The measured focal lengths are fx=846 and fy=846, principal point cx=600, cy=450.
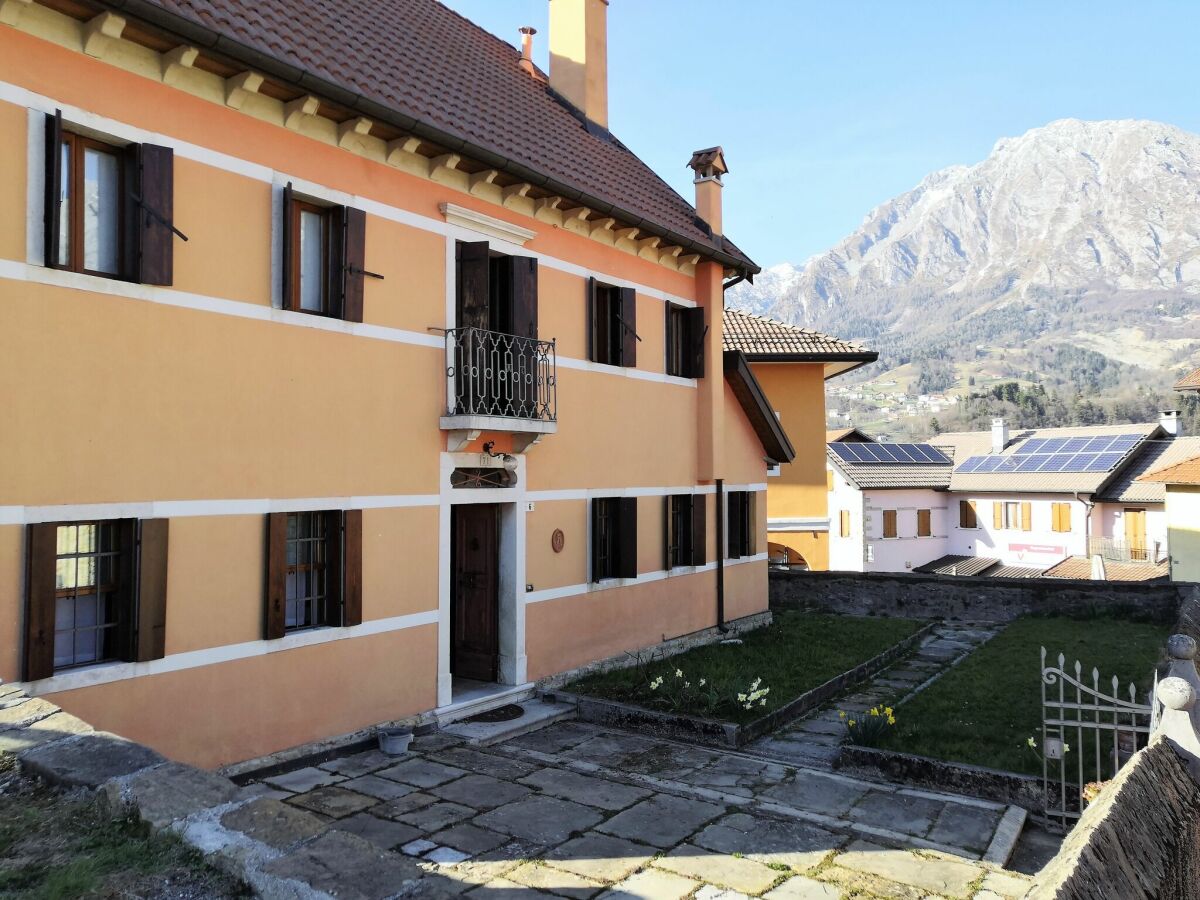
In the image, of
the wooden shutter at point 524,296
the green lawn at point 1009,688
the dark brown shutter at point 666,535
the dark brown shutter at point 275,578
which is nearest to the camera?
the dark brown shutter at point 275,578

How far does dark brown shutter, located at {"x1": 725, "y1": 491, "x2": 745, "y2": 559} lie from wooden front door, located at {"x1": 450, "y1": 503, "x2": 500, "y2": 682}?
6.11 metres

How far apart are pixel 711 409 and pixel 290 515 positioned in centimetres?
836

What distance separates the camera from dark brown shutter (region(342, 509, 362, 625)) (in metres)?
8.55

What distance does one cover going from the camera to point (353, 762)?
8219 mm

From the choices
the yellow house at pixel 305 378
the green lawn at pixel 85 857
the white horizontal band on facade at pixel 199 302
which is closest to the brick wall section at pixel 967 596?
the yellow house at pixel 305 378

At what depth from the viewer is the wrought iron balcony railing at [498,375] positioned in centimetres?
986

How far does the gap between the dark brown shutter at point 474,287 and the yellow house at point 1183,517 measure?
2012 cm

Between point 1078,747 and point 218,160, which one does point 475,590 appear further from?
point 1078,747

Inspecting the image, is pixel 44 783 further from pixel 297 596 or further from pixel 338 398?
pixel 338 398

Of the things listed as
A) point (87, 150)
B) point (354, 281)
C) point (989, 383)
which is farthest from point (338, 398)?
point (989, 383)

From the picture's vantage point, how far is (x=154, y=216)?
691 centimetres

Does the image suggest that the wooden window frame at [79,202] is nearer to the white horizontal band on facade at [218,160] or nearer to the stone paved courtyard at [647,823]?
the white horizontal band on facade at [218,160]

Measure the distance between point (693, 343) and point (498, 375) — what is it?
5.37 metres

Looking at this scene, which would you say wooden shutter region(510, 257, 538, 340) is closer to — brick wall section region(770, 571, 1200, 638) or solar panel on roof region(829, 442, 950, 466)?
brick wall section region(770, 571, 1200, 638)
